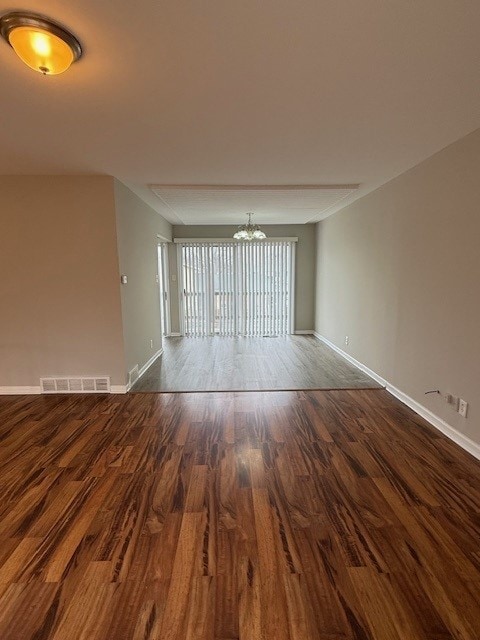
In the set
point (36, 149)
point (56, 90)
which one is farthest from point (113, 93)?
point (36, 149)

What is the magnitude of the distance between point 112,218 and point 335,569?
355cm

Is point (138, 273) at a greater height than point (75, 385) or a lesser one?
greater

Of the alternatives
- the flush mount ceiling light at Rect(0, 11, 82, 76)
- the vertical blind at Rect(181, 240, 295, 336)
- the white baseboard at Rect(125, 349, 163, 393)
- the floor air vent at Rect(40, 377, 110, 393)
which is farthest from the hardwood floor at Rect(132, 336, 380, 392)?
the flush mount ceiling light at Rect(0, 11, 82, 76)

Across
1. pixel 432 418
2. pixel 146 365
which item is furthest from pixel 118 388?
pixel 432 418

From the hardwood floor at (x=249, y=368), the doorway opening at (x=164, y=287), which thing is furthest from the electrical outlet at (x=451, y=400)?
the doorway opening at (x=164, y=287)

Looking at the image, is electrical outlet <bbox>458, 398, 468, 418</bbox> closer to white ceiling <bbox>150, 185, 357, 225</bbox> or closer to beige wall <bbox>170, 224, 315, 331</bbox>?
white ceiling <bbox>150, 185, 357, 225</bbox>

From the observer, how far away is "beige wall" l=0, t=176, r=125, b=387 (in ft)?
10.9

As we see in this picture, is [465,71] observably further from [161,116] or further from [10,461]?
[10,461]

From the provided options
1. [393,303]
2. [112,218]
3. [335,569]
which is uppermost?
[112,218]

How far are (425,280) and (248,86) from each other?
7.54ft

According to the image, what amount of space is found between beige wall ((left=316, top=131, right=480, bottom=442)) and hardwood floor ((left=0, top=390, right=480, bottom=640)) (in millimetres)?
558

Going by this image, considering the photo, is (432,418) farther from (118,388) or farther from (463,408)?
(118,388)

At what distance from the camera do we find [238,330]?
7059 millimetres

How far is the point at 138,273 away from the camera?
4.22 m
